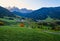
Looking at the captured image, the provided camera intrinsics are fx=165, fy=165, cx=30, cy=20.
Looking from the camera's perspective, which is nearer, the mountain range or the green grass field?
the green grass field

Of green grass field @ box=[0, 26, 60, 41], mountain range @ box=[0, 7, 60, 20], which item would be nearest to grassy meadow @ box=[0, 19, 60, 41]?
green grass field @ box=[0, 26, 60, 41]

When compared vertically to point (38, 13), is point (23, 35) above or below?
below

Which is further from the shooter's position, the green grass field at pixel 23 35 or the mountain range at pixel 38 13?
the mountain range at pixel 38 13

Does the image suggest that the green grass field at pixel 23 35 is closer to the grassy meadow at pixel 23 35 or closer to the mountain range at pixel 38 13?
the grassy meadow at pixel 23 35

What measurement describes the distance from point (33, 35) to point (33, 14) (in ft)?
27.4

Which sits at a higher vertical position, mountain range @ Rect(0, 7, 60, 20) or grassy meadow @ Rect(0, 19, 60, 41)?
mountain range @ Rect(0, 7, 60, 20)

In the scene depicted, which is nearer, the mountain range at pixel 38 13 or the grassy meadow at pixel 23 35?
the grassy meadow at pixel 23 35

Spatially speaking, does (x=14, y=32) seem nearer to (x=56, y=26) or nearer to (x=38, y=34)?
(x=38, y=34)

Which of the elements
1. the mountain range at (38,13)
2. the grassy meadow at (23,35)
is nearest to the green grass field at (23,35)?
the grassy meadow at (23,35)

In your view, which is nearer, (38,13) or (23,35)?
(23,35)

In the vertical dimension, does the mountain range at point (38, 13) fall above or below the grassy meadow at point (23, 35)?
above

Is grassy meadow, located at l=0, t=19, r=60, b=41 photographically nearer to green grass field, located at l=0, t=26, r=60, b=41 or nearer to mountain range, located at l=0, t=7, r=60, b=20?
green grass field, located at l=0, t=26, r=60, b=41

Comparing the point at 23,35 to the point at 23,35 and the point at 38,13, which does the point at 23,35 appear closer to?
the point at 23,35

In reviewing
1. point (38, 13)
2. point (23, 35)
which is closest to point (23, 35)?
point (23, 35)
